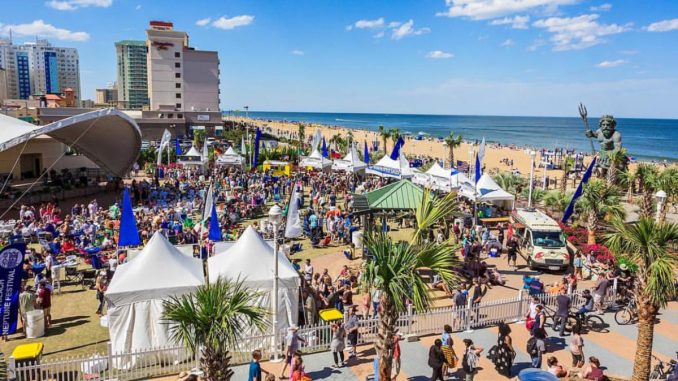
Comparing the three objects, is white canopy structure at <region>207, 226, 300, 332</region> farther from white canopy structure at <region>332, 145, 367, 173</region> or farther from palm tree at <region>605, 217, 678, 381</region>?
white canopy structure at <region>332, 145, 367, 173</region>

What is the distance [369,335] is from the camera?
39.1ft

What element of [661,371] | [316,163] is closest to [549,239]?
[661,371]

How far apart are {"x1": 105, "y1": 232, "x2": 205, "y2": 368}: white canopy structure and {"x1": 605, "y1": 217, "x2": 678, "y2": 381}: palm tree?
9.10 m

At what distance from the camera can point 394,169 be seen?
3148 cm

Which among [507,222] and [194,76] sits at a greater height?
[194,76]

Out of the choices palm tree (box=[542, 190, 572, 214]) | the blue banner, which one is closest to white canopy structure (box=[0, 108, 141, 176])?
the blue banner

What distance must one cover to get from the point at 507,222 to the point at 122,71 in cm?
18284

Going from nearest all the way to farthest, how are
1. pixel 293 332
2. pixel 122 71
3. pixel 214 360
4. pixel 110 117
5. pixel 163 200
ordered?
1. pixel 214 360
2. pixel 293 332
3. pixel 163 200
4. pixel 110 117
5. pixel 122 71

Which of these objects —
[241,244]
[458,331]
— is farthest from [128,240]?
[458,331]

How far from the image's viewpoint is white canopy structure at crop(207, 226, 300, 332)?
38.3ft

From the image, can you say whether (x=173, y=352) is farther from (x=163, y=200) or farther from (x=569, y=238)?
(x=163, y=200)

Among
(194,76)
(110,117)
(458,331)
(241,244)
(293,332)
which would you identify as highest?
(194,76)

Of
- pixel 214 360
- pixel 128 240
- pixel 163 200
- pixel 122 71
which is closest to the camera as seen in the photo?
pixel 214 360

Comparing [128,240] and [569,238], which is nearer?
[128,240]
